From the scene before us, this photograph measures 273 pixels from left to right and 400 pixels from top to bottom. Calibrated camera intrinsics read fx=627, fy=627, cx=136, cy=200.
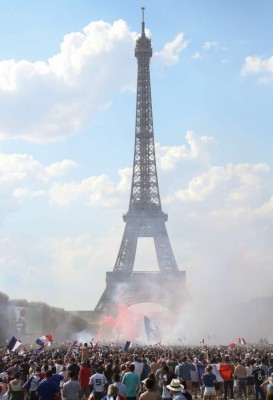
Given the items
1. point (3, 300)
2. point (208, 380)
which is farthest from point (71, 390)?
point (3, 300)

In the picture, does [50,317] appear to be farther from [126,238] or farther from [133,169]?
[133,169]

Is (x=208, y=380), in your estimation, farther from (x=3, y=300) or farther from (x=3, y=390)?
(x=3, y=300)

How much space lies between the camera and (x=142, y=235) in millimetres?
101750

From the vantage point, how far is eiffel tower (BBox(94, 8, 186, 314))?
9812cm

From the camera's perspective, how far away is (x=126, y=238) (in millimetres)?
99125

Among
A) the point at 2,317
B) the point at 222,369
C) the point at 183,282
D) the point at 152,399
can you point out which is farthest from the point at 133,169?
the point at 152,399

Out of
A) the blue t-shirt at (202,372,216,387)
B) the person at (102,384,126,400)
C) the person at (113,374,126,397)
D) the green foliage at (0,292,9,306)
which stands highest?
the green foliage at (0,292,9,306)

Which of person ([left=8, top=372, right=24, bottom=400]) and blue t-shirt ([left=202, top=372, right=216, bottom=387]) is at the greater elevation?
blue t-shirt ([left=202, top=372, right=216, bottom=387])

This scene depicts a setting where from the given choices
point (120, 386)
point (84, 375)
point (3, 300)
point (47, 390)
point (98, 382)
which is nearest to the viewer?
point (47, 390)

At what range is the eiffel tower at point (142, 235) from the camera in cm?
9812

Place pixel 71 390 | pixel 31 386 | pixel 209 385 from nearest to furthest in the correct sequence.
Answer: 1. pixel 71 390
2. pixel 31 386
3. pixel 209 385

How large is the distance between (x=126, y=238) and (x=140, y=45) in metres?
31.8

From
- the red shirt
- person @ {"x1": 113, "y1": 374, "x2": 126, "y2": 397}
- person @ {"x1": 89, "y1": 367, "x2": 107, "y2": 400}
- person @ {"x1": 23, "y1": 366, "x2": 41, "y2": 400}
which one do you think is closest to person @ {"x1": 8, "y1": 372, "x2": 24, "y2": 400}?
person @ {"x1": 23, "y1": 366, "x2": 41, "y2": 400}

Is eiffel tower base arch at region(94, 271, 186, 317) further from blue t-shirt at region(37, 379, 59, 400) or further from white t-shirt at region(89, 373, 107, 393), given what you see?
blue t-shirt at region(37, 379, 59, 400)
